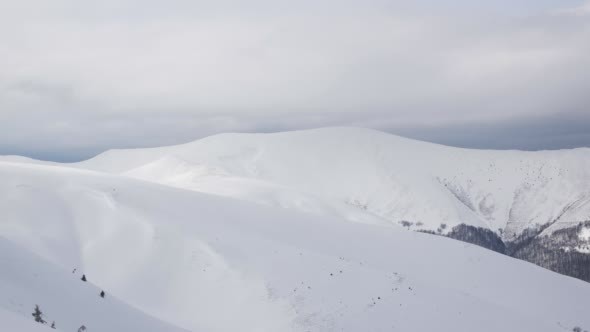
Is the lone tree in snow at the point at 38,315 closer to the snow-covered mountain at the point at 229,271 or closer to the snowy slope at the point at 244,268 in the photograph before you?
the snow-covered mountain at the point at 229,271

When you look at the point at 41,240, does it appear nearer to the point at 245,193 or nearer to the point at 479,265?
the point at 479,265

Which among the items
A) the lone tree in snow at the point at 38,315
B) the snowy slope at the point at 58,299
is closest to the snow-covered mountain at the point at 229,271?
the snowy slope at the point at 58,299

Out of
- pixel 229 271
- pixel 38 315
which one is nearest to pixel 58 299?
pixel 38 315

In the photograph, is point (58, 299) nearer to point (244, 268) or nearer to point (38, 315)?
point (38, 315)

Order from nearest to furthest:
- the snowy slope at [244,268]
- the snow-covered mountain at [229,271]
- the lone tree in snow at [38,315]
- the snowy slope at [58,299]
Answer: the lone tree in snow at [38,315], the snowy slope at [58,299], the snow-covered mountain at [229,271], the snowy slope at [244,268]

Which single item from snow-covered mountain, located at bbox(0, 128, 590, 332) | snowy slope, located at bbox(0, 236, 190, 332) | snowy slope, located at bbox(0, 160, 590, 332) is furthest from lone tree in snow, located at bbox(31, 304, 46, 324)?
snowy slope, located at bbox(0, 160, 590, 332)

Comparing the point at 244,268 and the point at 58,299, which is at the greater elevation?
the point at 58,299

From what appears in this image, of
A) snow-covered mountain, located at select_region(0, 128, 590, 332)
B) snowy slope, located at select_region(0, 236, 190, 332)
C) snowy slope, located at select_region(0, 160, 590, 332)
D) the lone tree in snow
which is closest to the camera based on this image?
the lone tree in snow

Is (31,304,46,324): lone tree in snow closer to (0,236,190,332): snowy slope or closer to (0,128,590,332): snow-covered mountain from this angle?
(0,236,190,332): snowy slope
